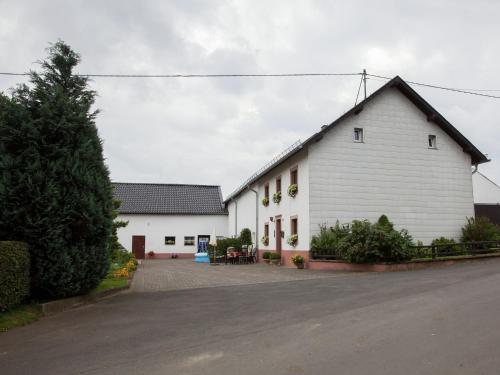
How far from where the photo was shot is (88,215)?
9.95 m

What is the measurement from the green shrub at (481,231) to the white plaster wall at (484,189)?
51.9 feet

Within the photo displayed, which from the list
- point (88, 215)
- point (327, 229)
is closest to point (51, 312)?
point (88, 215)

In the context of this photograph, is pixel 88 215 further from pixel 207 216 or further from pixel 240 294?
pixel 207 216

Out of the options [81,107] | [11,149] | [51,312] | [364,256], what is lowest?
[51,312]

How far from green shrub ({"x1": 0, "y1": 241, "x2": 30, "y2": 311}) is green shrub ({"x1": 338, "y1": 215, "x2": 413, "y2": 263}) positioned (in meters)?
11.5

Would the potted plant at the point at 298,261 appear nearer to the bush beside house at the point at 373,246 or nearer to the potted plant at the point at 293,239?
the potted plant at the point at 293,239

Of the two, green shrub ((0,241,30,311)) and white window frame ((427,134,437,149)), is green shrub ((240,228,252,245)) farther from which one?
green shrub ((0,241,30,311))

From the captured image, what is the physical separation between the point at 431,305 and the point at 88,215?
7.27 m

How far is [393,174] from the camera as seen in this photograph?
71.1 ft

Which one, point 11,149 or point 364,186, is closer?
point 11,149

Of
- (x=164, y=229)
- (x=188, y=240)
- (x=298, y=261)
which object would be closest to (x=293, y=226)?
(x=298, y=261)

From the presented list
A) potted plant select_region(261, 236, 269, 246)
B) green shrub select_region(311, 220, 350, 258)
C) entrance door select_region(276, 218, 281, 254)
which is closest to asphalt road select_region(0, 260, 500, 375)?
green shrub select_region(311, 220, 350, 258)

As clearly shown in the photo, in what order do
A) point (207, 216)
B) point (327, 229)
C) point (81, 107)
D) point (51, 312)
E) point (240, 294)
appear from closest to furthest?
point (51, 312)
point (81, 107)
point (240, 294)
point (327, 229)
point (207, 216)

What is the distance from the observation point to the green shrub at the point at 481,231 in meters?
20.5
